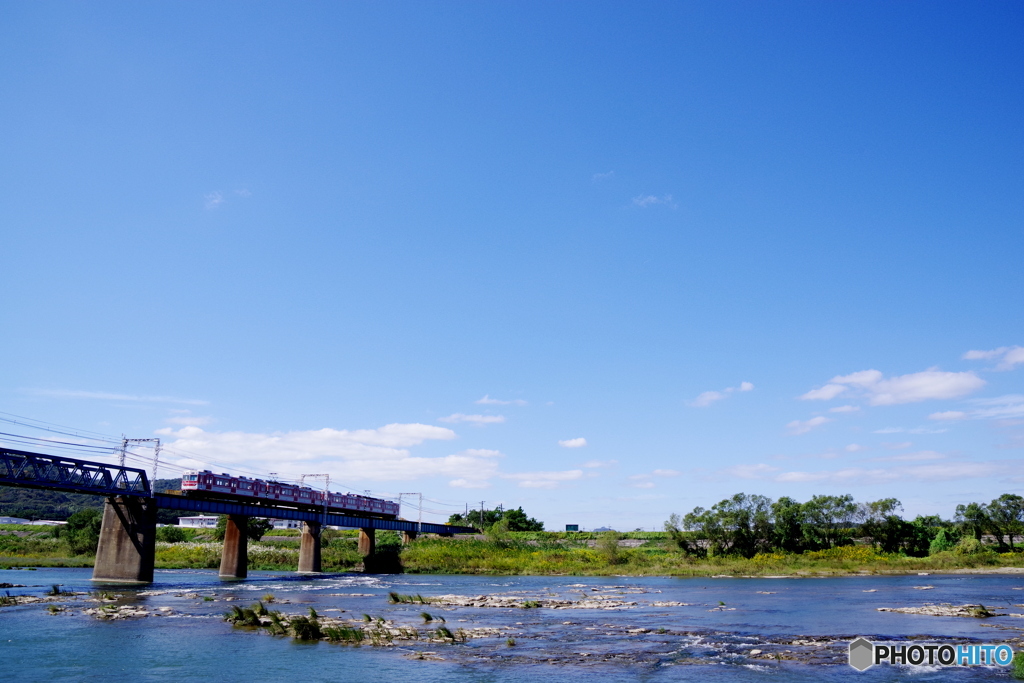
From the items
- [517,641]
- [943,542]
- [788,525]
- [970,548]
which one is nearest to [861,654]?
[517,641]

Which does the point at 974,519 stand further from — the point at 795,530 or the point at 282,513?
the point at 282,513

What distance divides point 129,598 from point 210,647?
88.5 ft

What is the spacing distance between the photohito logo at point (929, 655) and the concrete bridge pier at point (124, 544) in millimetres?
65690

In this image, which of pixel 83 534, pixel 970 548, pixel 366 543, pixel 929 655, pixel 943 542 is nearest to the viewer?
pixel 929 655

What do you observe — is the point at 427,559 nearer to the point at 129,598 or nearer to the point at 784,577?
the point at 784,577

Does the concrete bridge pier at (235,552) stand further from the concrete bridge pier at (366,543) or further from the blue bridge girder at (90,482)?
the concrete bridge pier at (366,543)

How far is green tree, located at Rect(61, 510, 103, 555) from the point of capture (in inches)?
4680

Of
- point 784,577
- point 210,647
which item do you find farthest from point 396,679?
point 784,577

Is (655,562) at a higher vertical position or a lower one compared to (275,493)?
lower

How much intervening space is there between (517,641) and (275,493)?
229 ft

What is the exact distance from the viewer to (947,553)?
111500 millimetres

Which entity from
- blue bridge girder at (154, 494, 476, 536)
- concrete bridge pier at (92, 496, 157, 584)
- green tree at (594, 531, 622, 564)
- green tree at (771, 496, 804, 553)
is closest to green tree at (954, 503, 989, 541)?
green tree at (771, 496, 804, 553)

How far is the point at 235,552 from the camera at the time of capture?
86625 mm

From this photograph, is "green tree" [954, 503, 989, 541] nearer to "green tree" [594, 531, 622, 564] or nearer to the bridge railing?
"green tree" [594, 531, 622, 564]
